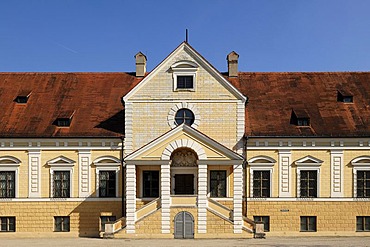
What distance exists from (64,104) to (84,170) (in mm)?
5069

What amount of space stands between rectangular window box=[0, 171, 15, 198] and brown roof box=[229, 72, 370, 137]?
14.6m

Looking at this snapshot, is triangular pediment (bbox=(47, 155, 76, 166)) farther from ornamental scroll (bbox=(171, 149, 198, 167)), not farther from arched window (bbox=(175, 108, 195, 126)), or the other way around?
arched window (bbox=(175, 108, 195, 126))

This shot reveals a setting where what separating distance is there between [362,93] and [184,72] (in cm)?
1256

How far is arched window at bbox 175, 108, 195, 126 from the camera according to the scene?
2711 centimetres

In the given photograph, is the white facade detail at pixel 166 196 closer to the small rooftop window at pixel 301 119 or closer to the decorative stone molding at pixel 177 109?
the decorative stone molding at pixel 177 109

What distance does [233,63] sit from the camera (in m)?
32.3

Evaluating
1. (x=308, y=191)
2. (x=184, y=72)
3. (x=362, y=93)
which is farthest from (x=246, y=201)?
(x=362, y=93)

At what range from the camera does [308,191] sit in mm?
27125

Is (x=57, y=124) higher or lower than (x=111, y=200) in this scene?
higher

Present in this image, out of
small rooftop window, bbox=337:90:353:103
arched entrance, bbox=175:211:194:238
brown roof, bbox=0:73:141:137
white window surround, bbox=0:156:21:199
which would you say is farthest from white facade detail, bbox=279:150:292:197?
white window surround, bbox=0:156:21:199

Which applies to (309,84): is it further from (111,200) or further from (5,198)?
(5,198)

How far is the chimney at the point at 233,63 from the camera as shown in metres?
32.2

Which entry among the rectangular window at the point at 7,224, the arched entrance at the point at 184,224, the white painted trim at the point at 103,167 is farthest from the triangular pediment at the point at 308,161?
the rectangular window at the point at 7,224

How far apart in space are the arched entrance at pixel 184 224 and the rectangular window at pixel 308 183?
7293 mm
